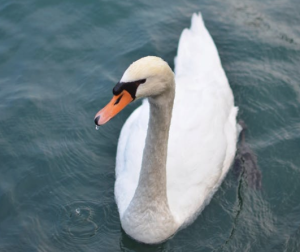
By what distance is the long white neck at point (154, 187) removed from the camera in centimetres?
726

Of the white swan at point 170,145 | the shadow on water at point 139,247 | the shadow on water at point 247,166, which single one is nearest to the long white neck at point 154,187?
the white swan at point 170,145

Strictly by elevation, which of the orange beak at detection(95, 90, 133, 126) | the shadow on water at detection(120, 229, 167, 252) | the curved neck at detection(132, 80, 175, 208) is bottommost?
the shadow on water at detection(120, 229, 167, 252)

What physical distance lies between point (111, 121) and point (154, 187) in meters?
2.74

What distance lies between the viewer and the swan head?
21.3ft

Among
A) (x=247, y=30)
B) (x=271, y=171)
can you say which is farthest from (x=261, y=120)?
(x=247, y=30)

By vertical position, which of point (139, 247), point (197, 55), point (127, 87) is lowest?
point (139, 247)

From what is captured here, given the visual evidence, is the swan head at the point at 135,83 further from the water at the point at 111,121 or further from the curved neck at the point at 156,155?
the water at the point at 111,121

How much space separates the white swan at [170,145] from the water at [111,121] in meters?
0.41

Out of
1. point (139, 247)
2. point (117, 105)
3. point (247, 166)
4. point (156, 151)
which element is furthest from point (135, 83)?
point (247, 166)

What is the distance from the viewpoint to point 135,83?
652cm

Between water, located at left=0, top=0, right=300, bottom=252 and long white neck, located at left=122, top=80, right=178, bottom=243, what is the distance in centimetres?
34

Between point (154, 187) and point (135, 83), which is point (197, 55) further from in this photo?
point (135, 83)

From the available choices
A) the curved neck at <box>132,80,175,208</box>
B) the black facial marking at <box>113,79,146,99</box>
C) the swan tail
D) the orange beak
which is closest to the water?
the swan tail

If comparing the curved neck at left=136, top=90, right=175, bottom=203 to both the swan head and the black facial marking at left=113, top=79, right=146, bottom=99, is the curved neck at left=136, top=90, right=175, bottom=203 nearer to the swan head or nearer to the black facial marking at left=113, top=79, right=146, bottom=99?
the swan head
